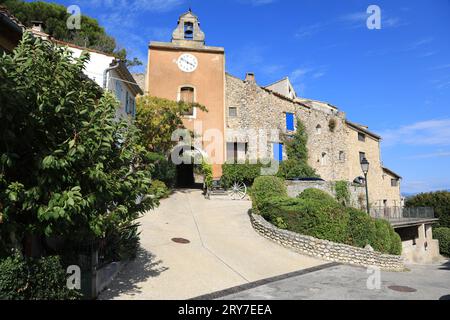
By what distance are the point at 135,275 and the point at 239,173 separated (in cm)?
1599

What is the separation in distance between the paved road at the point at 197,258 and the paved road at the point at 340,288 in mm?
731

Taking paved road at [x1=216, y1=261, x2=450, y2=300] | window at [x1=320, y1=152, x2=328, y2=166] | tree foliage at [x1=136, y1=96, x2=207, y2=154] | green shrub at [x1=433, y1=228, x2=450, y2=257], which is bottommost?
green shrub at [x1=433, y1=228, x2=450, y2=257]

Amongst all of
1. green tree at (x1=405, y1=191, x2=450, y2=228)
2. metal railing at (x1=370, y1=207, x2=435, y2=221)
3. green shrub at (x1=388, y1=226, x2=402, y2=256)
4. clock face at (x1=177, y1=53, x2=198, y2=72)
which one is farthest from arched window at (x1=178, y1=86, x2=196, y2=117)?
green tree at (x1=405, y1=191, x2=450, y2=228)

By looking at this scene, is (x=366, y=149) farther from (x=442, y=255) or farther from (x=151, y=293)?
(x=151, y=293)

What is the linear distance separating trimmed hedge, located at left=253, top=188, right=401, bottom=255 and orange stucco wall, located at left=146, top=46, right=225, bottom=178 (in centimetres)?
1159

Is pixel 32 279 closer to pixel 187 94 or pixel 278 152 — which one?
pixel 187 94

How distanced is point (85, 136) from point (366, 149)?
1293 inches

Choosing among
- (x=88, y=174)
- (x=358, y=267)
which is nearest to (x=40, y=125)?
(x=88, y=174)

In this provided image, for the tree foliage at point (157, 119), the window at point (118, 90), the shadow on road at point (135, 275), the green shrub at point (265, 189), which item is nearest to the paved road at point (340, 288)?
the shadow on road at point (135, 275)

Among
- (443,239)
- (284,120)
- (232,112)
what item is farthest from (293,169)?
(443,239)

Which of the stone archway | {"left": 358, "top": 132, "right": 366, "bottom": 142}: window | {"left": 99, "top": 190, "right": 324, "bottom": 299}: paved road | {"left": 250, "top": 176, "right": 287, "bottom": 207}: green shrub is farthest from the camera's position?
{"left": 358, "top": 132, "right": 366, "bottom": 142}: window

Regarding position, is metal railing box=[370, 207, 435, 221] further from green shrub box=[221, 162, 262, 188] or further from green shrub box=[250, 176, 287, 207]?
green shrub box=[250, 176, 287, 207]

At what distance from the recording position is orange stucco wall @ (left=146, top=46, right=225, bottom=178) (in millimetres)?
25141
